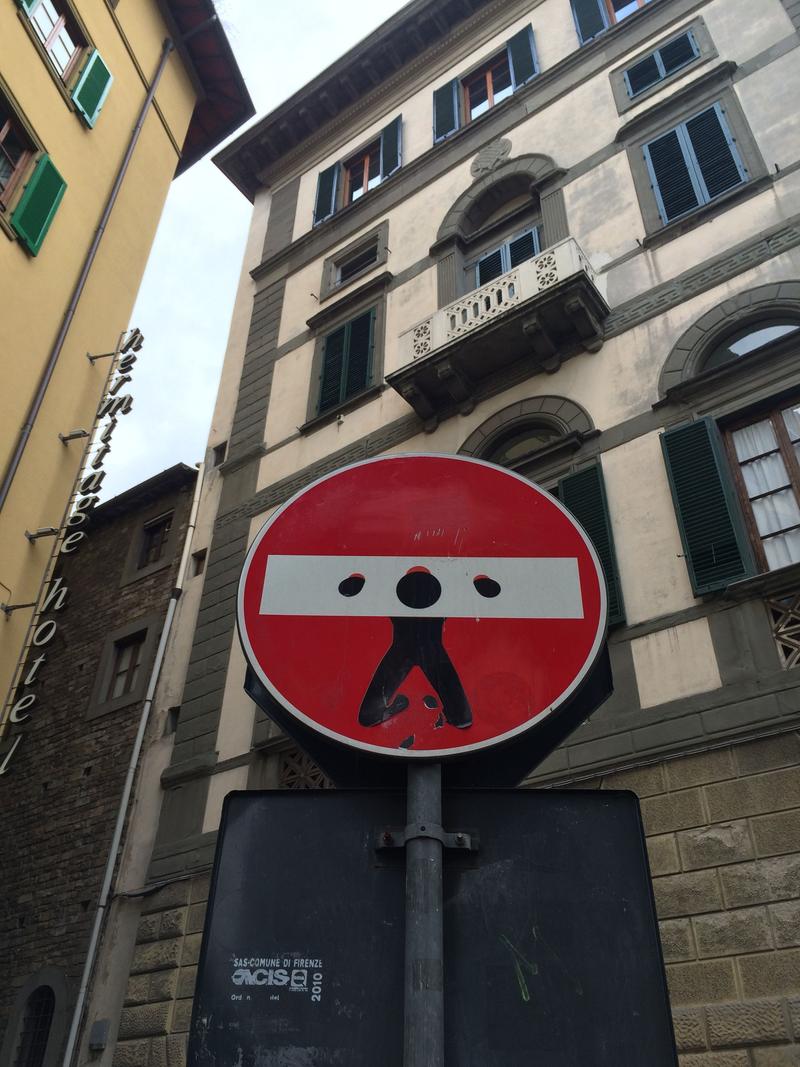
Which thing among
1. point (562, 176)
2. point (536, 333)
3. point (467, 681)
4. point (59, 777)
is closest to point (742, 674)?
point (536, 333)

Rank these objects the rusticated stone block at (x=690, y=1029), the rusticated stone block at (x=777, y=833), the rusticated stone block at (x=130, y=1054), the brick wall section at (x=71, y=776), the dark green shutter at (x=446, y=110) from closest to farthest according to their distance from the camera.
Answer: the rusticated stone block at (x=690, y=1029), the rusticated stone block at (x=777, y=833), the rusticated stone block at (x=130, y=1054), the brick wall section at (x=71, y=776), the dark green shutter at (x=446, y=110)

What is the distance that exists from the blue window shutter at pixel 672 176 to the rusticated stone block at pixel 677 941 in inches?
316

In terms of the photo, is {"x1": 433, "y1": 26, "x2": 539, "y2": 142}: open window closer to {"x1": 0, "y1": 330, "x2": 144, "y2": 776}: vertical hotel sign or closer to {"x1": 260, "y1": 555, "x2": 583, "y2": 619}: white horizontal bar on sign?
{"x1": 0, "y1": 330, "x2": 144, "y2": 776}: vertical hotel sign

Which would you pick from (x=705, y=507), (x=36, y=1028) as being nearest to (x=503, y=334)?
(x=705, y=507)

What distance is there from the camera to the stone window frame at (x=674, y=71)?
39.8 feet

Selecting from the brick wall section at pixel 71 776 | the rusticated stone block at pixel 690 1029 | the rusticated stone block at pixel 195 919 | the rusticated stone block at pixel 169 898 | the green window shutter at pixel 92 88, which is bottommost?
the rusticated stone block at pixel 690 1029

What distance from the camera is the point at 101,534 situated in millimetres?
16672

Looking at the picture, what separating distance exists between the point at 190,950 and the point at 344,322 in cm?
932

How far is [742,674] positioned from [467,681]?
579cm

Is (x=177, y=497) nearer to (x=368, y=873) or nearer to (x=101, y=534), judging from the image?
(x=101, y=534)

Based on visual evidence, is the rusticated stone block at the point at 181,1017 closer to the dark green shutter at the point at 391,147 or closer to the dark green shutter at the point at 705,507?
the dark green shutter at the point at 705,507

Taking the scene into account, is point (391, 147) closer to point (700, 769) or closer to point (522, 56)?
point (522, 56)

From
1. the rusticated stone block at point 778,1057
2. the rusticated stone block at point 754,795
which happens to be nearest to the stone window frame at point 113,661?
the rusticated stone block at point 754,795

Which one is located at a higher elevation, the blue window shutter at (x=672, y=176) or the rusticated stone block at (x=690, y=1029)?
the blue window shutter at (x=672, y=176)
